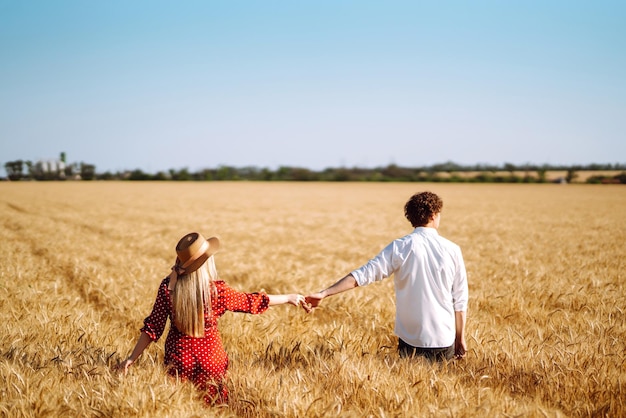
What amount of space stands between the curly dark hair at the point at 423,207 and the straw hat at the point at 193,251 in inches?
62.0

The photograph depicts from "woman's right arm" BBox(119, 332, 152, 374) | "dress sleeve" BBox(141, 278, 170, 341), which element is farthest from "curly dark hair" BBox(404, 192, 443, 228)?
"woman's right arm" BBox(119, 332, 152, 374)

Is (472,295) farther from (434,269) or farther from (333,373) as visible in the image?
(333,373)

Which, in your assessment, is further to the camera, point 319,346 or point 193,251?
point 319,346

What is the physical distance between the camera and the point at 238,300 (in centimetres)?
312

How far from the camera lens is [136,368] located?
294 cm

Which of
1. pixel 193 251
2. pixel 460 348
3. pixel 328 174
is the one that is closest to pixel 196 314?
pixel 193 251

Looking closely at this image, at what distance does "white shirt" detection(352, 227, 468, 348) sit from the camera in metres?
3.29

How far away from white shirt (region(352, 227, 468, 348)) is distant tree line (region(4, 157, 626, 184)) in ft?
275

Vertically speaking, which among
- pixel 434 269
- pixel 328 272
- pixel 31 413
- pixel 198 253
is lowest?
pixel 328 272

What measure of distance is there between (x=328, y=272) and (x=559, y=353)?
5142mm

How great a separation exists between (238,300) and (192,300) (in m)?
0.38

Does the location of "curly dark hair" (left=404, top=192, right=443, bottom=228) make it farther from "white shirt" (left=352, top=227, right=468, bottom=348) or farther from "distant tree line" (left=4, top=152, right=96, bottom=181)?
"distant tree line" (left=4, top=152, right=96, bottom=181)

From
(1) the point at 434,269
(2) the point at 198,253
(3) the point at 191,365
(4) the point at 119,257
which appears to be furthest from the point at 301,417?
(4) the point at 119,257

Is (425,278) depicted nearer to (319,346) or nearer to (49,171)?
(319,346)
